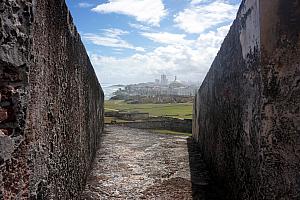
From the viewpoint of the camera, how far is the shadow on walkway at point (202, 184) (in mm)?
4766

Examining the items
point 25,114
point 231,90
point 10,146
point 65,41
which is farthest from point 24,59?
point 231,90

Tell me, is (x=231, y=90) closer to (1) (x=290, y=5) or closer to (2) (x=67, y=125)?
(1) (x=290, y=5)

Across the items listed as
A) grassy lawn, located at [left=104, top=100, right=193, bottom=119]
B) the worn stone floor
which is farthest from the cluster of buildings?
the worn stone floor

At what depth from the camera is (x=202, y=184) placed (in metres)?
5.46

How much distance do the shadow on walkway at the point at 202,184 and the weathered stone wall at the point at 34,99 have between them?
2046 mm

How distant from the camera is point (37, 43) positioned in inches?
90.8

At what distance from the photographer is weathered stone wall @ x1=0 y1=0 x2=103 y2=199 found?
1.81 m

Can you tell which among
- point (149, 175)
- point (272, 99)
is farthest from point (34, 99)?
point (149, 175)

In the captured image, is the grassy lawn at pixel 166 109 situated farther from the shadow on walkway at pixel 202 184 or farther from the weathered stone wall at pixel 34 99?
the weathered stone wall at pixel 34 99

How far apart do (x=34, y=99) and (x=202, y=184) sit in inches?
150

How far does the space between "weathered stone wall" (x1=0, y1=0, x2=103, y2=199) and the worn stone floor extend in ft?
5.03

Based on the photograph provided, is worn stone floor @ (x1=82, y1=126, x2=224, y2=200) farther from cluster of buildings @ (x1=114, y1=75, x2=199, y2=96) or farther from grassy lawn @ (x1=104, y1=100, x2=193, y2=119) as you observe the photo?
cluster of buildings @ (x1=114, y1=75, x2=199, y2=96)

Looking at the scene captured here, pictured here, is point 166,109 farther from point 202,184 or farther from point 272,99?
point 272,99

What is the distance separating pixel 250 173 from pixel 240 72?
3.72 ft
